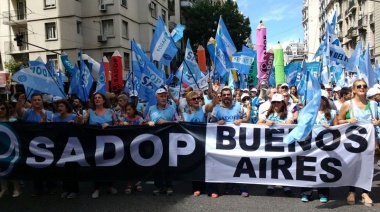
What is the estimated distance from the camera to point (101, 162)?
5609 millimetres

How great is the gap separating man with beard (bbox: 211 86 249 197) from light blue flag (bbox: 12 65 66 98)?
3.28 m

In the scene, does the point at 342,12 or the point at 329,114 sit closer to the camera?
the point at 329,114

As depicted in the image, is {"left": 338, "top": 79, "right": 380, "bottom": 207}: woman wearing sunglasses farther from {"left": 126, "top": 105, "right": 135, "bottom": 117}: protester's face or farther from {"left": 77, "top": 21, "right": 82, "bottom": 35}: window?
{"left": 77, "top": 21, "right": 82, "bottom": 35}: window

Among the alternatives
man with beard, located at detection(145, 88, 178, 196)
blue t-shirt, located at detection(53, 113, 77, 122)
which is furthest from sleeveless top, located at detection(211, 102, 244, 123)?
blue t-shirt, located at detection(53, 113, 77, 122)

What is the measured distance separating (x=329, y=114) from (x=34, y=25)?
25586mm

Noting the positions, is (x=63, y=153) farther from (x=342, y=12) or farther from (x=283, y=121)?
(x=342, y=12)

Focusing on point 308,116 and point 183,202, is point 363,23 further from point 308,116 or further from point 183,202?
point 183,202

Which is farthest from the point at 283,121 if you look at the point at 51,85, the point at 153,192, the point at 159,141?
the point at 51,85

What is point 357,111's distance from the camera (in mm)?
5062

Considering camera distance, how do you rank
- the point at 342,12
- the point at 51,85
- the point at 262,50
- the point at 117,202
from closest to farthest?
the point at 117,202, the point at 51,85, the point at 262,50, the point at 342,12

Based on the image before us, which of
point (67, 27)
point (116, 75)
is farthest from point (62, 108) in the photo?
point (67, 27)

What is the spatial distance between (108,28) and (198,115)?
894 inches

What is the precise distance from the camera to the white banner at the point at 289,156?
16.4 ft

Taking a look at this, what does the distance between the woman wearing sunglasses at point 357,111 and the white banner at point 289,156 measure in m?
0.10
